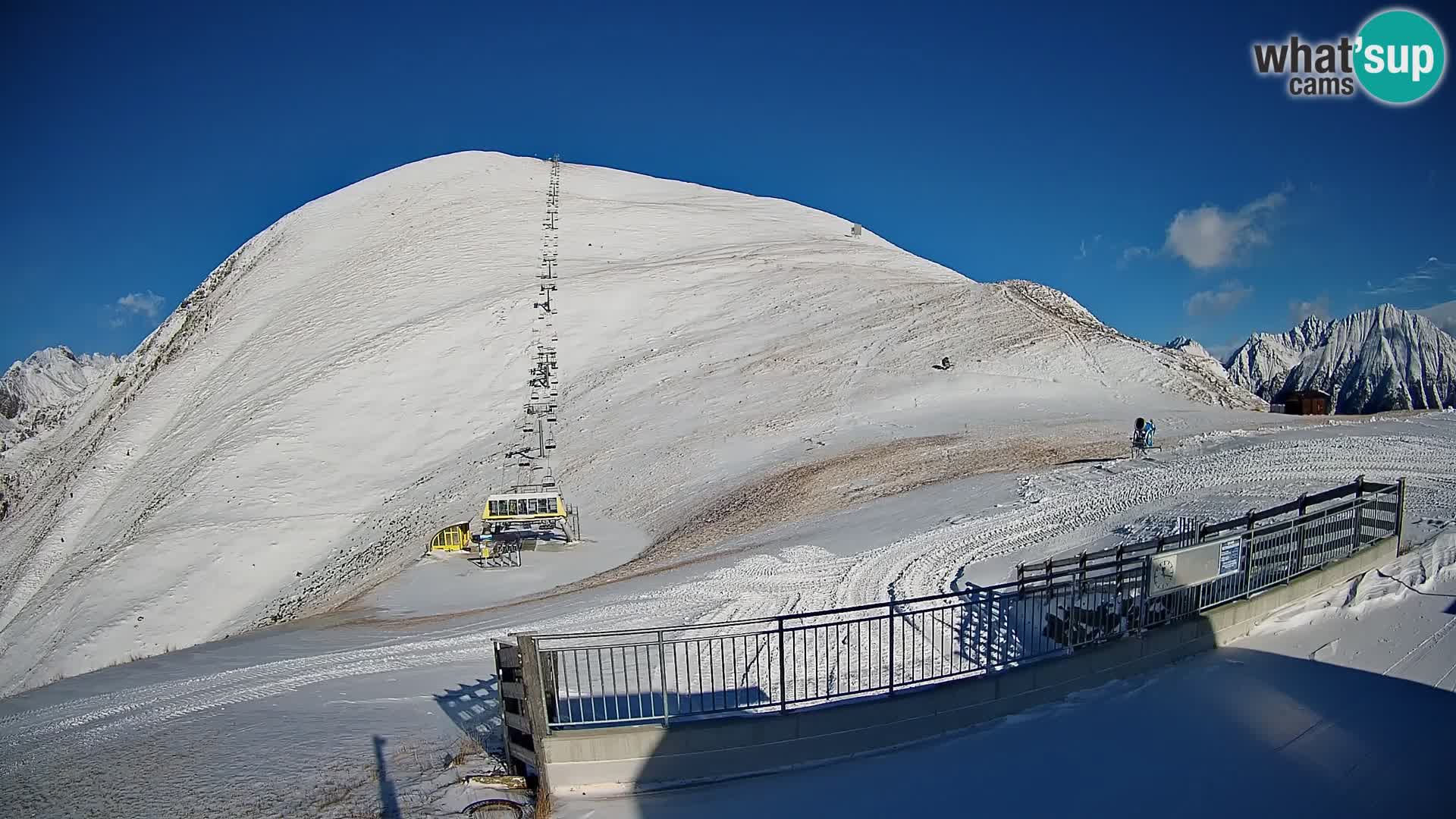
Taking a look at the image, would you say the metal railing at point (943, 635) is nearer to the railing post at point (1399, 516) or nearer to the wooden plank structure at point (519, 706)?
the railing post at point (1399, 516)

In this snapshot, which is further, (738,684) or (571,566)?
(571,566)

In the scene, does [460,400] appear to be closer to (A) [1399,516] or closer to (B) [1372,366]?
(A) [1399,516]

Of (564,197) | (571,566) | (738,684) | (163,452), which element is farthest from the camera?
(564,197)

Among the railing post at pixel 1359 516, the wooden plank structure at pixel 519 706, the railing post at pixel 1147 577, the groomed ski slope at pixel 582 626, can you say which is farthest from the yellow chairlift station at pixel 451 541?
the railing post at pixel 1359 516

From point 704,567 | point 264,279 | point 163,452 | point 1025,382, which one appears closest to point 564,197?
point 264,279

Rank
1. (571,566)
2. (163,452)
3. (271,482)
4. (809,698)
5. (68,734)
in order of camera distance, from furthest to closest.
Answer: (163,452) → (271,482) → (571,566) → (68,734) → (809,698)

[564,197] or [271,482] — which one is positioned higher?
[564,197]

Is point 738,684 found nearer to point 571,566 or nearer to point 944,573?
point 944,573
